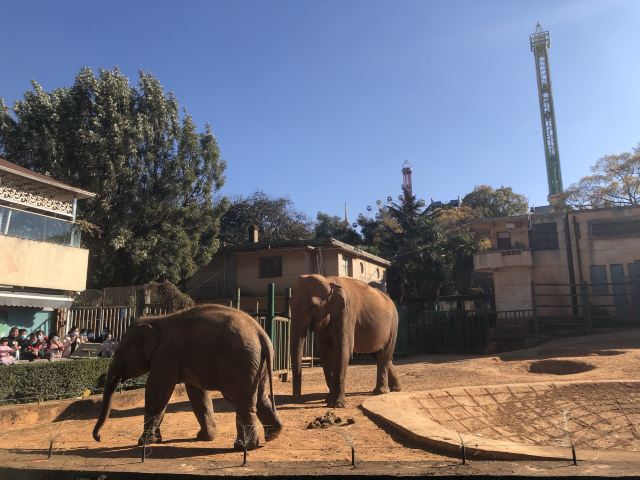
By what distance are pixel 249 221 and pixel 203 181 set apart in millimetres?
14978

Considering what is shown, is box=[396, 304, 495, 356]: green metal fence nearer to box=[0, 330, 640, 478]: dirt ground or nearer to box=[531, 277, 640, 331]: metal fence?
box=[531, 277, 640, 331]: metal fence

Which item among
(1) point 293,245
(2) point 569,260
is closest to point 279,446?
(1) point 293,245

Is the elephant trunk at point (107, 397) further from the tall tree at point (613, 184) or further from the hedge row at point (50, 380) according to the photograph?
the tall tree at point (613, 184)

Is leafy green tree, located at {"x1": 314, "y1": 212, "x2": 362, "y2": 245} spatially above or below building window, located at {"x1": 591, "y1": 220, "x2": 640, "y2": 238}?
above

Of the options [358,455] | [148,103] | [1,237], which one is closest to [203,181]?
[148,103]

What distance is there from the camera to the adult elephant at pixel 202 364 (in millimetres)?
6359

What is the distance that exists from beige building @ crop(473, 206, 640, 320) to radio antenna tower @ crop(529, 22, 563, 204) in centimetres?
4080

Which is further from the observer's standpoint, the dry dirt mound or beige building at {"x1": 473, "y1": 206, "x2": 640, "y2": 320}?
beige building at {"x1": 473, "y1": 206, "x2": 640, "y2": 320}

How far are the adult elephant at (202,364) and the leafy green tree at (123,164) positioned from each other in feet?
60.8

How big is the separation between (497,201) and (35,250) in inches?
1930

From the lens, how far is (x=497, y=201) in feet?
190

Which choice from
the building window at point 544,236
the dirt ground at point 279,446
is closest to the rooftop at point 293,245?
the building window at point 544,236

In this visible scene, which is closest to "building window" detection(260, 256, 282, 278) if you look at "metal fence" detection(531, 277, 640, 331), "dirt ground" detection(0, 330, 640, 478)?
"metal fence" detection(531, 277, 640, 331)

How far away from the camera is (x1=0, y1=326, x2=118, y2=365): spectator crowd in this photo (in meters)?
13.5
